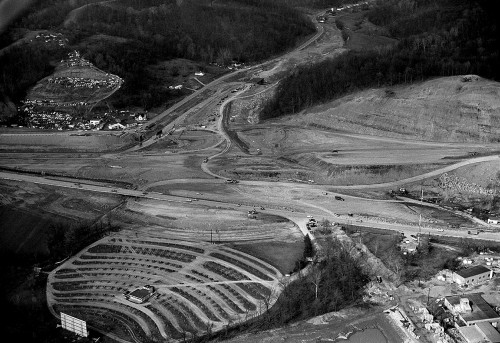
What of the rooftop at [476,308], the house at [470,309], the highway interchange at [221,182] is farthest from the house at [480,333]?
the highway interchange at [221,182]

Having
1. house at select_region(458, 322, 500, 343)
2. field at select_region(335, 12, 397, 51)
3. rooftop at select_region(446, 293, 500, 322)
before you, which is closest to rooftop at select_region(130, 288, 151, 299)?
rooftop at select_region(446, 293, 500, 322)

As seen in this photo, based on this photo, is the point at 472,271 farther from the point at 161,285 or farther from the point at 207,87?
the point at 207,87

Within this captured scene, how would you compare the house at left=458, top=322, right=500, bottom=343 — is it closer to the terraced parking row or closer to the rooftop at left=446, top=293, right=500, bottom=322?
the rooftop at left=446, top=293, right=500, bottom=322

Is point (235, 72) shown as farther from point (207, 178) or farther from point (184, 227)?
point (184, 227)

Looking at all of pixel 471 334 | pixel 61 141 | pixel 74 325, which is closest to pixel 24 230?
pixel 74 325

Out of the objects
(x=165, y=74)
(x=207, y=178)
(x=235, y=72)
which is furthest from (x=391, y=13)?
(x=207, y=178)
